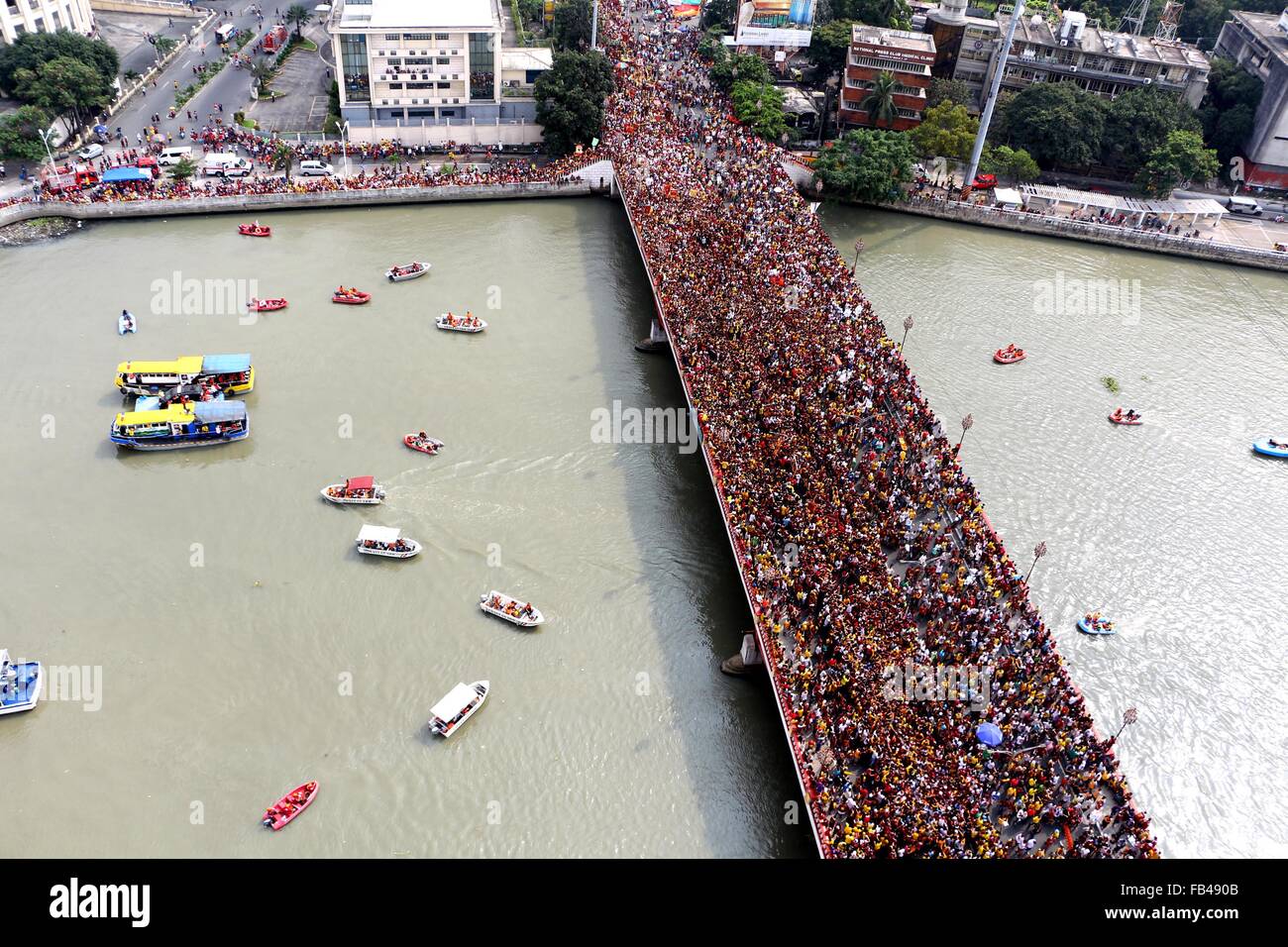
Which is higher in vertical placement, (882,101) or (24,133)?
(882,101)

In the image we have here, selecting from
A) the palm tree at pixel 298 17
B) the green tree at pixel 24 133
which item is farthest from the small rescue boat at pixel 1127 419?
the palm tree at pixel 298 17

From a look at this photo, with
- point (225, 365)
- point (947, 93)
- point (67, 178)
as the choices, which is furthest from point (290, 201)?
point (947, 93)

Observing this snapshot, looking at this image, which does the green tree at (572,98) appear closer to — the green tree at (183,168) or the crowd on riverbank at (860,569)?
the crowd on riverbank at (860,569)

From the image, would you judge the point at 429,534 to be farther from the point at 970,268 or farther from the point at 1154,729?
the point at 970,268

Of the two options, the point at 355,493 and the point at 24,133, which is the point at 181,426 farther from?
the point at 24,133

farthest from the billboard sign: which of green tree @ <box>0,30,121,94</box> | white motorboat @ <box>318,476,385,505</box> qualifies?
white motorboat @ <box>318,476,385,505</box>

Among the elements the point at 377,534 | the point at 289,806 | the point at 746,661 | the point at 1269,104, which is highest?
the point at 1269,104

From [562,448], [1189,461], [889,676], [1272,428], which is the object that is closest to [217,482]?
[562,448]
